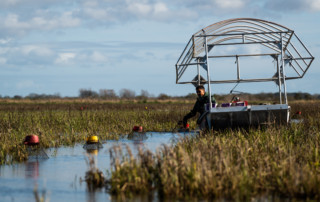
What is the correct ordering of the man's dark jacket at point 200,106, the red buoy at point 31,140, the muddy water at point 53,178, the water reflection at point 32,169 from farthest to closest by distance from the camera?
the man's dark jacket at point 200,106
the red buoy at point 31,140
the water reflection at point 32,169
the muddy water at point 53,178

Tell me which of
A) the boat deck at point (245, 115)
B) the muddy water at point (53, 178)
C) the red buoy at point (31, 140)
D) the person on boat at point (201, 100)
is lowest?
the muddy water at point (53, 178)

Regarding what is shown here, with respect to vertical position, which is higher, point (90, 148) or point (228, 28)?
point (228, 28)

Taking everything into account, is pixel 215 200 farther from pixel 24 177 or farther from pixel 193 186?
pixel 24 177

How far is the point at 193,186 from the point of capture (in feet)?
27.0

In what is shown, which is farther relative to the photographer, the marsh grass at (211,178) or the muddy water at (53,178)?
the muddy water at (53,178)

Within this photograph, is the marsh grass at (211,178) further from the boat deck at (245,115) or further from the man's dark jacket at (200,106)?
the man's dark jacket at (200,106)

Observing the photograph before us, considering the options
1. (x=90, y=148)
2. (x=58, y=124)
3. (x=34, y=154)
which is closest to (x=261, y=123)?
(x=90, y=148)

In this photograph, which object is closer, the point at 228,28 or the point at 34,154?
the point at 34,154

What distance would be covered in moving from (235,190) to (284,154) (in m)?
1.79

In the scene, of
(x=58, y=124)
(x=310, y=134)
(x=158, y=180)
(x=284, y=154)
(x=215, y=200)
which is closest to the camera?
(x=215, y=200)

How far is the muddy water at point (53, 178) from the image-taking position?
890 cm

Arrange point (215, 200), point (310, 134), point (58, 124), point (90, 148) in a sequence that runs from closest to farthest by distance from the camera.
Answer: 1. point (215, 200)
2. point (310, 134)
3. point (90, 148)
4. point (58, 124)

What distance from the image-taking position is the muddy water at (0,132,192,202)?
29.2 ft

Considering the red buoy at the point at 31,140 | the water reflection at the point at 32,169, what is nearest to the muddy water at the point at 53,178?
the water reflection at the point at 32,169
